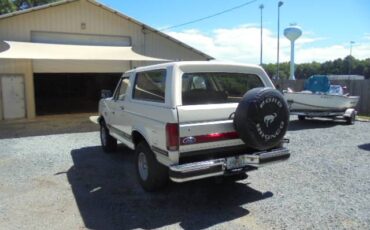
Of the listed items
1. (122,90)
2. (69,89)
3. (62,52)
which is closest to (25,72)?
(62,52)

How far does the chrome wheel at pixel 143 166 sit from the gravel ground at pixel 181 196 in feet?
0.80

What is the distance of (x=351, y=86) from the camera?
59.4 feet

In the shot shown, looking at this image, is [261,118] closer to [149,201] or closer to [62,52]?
[149,201]

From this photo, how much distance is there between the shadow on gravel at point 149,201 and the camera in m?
4.60

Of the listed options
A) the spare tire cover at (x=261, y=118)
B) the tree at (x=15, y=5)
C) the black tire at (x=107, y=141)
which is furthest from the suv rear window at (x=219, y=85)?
the tree at (x=15, y=5)

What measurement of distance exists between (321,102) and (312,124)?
2.86 ft

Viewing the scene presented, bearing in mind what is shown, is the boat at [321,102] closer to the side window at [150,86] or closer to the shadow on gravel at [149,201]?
the side window at [150,86]

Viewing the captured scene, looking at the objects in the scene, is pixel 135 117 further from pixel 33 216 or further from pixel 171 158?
pixel 33 216

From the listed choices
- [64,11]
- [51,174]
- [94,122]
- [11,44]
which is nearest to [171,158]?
[51,174]

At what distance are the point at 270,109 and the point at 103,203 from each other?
2.73 meters

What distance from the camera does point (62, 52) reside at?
1386 cm

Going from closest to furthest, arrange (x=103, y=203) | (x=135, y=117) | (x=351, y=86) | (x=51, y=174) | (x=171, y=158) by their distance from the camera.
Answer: (x=171, y=158), (x=103, y=203), (x=135, y=117), (x=51, y=174), (x=351, y=86)

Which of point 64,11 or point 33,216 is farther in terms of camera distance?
point 64,11

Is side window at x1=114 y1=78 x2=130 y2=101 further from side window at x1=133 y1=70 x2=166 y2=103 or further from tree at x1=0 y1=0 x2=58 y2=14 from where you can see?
tree at x1=0 y1=0 x2=58 y2=14
